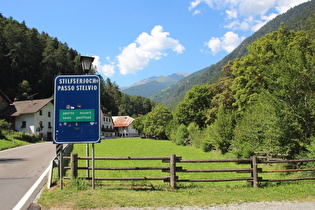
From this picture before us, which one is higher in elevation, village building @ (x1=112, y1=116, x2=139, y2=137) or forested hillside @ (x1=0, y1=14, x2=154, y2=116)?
forested hillside @ (x1=0, y1=14, x2=154, y2=116)

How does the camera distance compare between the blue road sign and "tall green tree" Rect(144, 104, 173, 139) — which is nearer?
the blue road sign

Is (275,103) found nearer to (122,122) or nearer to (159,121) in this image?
(159,121)

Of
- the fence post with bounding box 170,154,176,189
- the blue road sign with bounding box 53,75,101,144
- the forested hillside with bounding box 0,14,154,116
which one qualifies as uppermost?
the forested hillside with bounding box 0,14,154,116

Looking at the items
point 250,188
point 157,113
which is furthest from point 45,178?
point 157,113

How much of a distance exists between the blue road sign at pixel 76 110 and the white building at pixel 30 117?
49781mm

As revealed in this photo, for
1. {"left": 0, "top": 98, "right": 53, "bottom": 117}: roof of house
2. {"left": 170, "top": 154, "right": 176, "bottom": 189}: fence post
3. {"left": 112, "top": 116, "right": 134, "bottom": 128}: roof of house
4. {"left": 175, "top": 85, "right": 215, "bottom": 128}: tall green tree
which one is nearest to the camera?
{"left": 170, "top": 154, "right": 176, "bottom": 189}: fence post

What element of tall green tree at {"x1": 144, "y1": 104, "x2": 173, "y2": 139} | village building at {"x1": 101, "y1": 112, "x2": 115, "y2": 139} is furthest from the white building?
village building at {"x1": 101, "y1": 112, "x2": 115, "y2": 139}

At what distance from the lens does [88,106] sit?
8484mm

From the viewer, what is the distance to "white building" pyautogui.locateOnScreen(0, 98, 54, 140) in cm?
5338

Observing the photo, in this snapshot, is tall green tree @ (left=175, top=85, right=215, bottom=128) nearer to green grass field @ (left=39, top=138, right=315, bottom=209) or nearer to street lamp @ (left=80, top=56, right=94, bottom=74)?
green grass field @ (left=39, top=138, right=315, bottom=209)

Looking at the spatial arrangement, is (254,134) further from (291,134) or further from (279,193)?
(279,193)

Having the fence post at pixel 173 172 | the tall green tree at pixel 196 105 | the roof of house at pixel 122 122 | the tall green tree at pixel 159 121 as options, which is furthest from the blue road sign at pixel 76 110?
the roof of house at pixel 122 122

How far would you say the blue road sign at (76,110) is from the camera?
8.38 meters

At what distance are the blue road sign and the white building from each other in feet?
163
